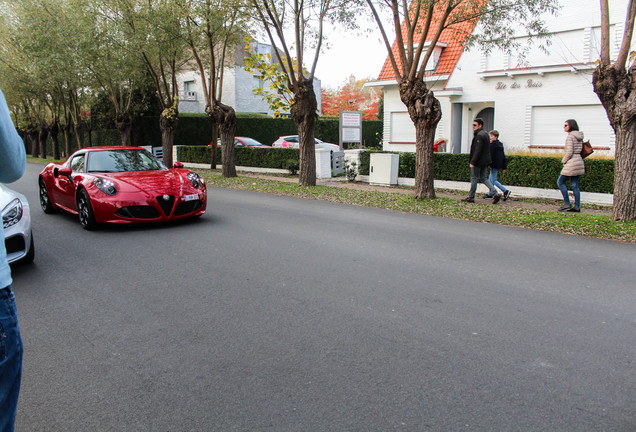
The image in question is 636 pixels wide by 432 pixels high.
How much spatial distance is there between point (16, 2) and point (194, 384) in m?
28.8

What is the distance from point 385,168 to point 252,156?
8277mm

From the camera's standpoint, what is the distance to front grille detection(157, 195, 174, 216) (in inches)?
340

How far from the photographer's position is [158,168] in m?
9.84

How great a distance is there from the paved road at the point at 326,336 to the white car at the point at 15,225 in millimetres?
320

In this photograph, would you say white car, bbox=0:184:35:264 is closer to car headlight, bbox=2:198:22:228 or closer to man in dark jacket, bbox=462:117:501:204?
car headlight, bbox=2:198:22:228

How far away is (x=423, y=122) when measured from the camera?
42.2 ft

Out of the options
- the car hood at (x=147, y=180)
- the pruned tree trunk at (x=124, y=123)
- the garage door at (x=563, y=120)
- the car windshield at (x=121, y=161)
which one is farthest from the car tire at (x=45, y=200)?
the pruned tree trunk at (x=124, y=123)

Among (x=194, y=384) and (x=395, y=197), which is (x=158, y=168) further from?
(x=194, y=384)

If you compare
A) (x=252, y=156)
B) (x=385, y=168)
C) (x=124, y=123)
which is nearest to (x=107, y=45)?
(x=252, y=156)

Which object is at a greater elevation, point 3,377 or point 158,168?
point 158,168

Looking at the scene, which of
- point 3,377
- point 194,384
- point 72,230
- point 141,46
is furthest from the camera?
point 141,46

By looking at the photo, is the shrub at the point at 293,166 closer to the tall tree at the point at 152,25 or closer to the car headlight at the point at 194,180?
the tall tree at the point at 152,25

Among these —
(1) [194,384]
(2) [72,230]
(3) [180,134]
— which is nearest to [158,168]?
(2) [72,230]

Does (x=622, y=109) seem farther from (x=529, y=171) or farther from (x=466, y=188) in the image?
(x=466, y=188)
